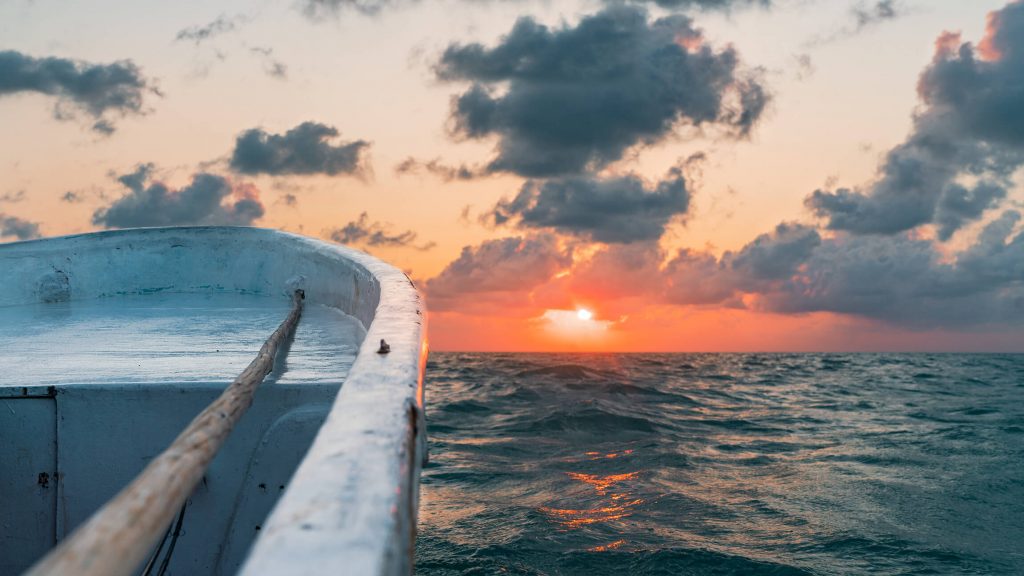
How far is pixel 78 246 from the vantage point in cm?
626

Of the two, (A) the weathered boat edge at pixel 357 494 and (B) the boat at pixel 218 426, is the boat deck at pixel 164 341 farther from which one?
(A) the weathered boat edge at pixel 357 494

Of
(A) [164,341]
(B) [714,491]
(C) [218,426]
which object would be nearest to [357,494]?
(C) [218,426]

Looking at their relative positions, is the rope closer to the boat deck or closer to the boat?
the boat

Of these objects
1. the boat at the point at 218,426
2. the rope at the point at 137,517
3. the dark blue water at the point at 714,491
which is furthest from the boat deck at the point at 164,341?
the dark blue water at the point at 714,491

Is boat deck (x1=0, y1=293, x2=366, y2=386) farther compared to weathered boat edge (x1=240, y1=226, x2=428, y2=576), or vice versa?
boat deck (x1=0, y1=293, x2=366, y2=386)

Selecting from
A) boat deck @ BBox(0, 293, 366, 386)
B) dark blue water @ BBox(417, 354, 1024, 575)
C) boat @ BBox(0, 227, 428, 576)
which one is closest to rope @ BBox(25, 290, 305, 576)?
boat @ BBox(0, 227, 428, 576)

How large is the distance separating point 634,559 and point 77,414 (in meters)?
3.13

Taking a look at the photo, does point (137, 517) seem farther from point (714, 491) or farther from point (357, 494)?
point (714, 491)

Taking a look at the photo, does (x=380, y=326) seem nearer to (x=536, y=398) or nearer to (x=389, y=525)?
(x=389, y=525)

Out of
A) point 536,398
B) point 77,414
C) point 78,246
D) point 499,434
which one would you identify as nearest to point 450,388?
point 536,398

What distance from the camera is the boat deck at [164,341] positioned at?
8.48 ft

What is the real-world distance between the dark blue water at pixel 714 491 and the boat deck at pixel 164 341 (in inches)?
66.7

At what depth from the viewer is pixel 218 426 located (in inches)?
52.5

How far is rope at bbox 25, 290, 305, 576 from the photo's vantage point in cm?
76
